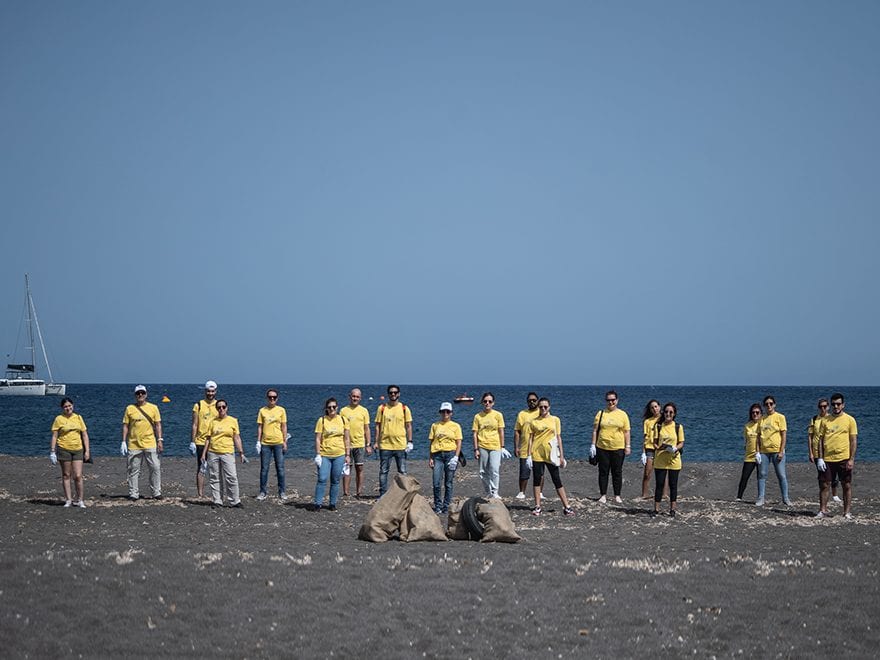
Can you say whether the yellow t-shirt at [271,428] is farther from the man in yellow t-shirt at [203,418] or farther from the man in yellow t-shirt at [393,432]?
the man in yellow t-shirt at [393,432]

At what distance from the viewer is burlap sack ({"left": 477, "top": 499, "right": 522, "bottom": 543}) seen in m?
14.4

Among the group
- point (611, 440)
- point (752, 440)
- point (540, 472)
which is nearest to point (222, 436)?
point (540, 472)

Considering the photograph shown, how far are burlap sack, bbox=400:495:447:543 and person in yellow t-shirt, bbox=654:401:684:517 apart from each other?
5.32 meters

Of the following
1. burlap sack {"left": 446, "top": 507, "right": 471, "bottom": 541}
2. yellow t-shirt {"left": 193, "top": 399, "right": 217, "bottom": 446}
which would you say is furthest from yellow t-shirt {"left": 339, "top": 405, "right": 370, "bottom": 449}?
burlap sack {"left": 446, "top": 507, "right": 471, "bottom": 541}

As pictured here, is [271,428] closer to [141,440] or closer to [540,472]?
[141,440]

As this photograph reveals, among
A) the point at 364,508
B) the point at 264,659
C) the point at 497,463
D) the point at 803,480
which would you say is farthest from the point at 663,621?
the point at 803,480

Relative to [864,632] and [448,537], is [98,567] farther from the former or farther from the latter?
[864,632]

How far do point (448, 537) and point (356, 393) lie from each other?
19.7 feet

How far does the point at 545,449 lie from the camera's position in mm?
17891

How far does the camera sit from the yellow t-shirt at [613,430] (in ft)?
63.3

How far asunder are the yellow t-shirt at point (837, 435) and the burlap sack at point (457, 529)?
7924 millimetres

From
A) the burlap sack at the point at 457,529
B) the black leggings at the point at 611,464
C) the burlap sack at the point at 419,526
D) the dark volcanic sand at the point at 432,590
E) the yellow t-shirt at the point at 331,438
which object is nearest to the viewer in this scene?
the dark volcanic sand at the point at 432,590

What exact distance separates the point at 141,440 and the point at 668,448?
36.4 ft

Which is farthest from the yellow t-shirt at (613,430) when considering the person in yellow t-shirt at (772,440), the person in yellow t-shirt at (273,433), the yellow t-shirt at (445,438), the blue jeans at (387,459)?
the person in yellow t-shirt at (273,433)
